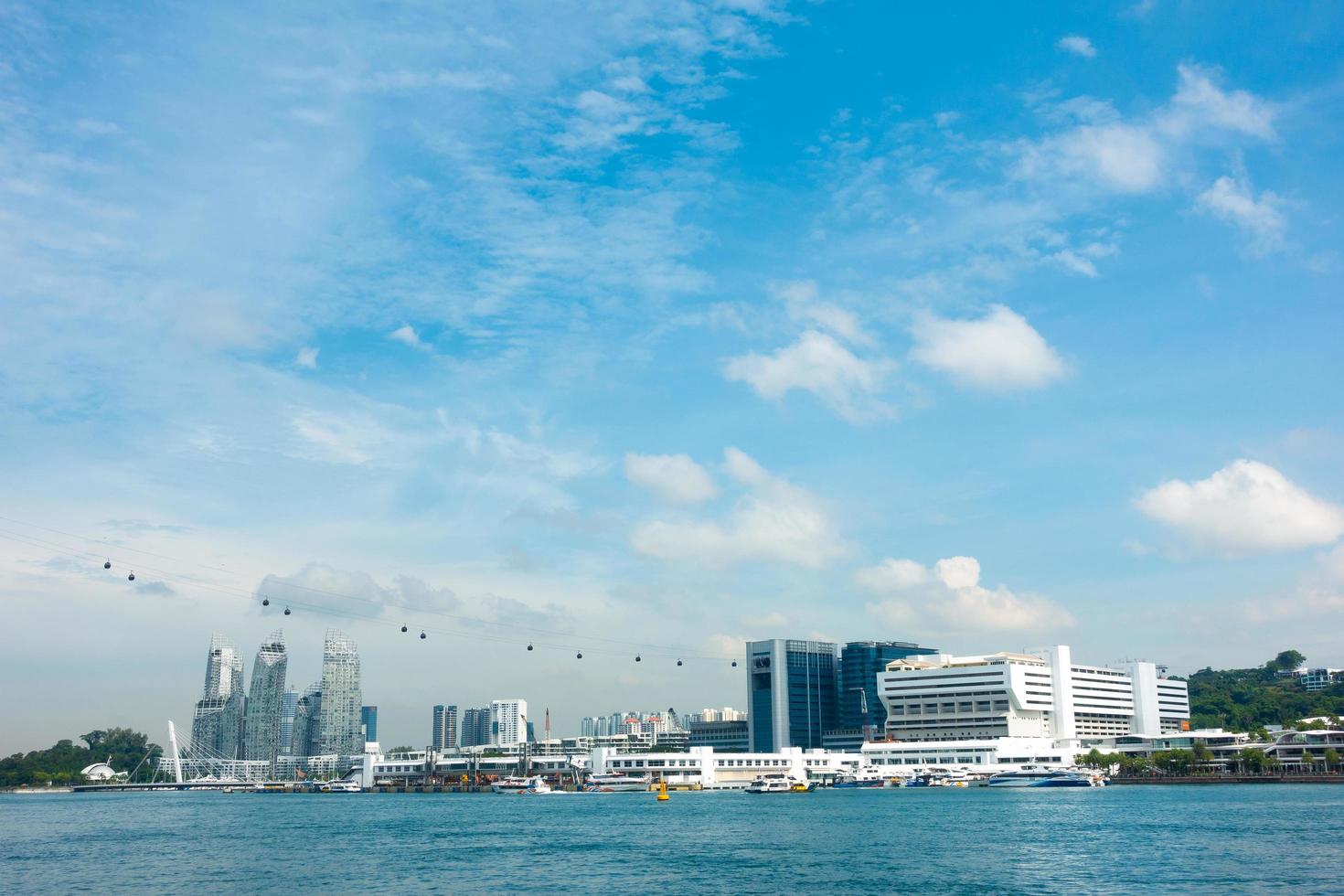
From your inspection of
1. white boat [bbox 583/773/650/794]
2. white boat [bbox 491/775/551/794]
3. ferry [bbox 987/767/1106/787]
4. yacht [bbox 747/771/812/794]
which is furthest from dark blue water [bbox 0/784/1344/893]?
white boat [bbox 491/775/551/794]

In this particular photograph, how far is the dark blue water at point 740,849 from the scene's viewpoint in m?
49.3

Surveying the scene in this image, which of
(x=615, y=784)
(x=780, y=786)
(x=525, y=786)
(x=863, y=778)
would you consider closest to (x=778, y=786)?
(x=780, y=786)

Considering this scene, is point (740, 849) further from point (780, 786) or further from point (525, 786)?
point (525, 786)

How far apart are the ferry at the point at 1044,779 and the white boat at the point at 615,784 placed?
51.0m

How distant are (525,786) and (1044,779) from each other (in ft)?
281

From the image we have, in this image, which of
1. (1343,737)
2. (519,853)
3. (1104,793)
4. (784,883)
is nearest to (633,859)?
(519,853)

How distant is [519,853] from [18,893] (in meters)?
25.6

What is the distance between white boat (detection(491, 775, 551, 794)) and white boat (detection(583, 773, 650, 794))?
7.08m

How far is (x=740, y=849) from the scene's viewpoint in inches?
2530

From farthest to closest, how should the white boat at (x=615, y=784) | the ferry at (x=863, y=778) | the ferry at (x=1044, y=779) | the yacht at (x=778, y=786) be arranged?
the ferry at (x=863, y=778)
the white boat at (x=615, y=784)
the yacht at (x=778, y=786)
the ferry at (x=1044, y=779)

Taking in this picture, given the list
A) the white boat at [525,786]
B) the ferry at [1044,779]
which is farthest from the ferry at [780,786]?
the white boat at [525,786]

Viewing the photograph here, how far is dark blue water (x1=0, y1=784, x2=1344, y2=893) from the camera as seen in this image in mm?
49344

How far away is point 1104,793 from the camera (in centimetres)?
12006

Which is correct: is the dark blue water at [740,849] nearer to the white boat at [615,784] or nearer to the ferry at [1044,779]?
the ferry at [1044,779]
